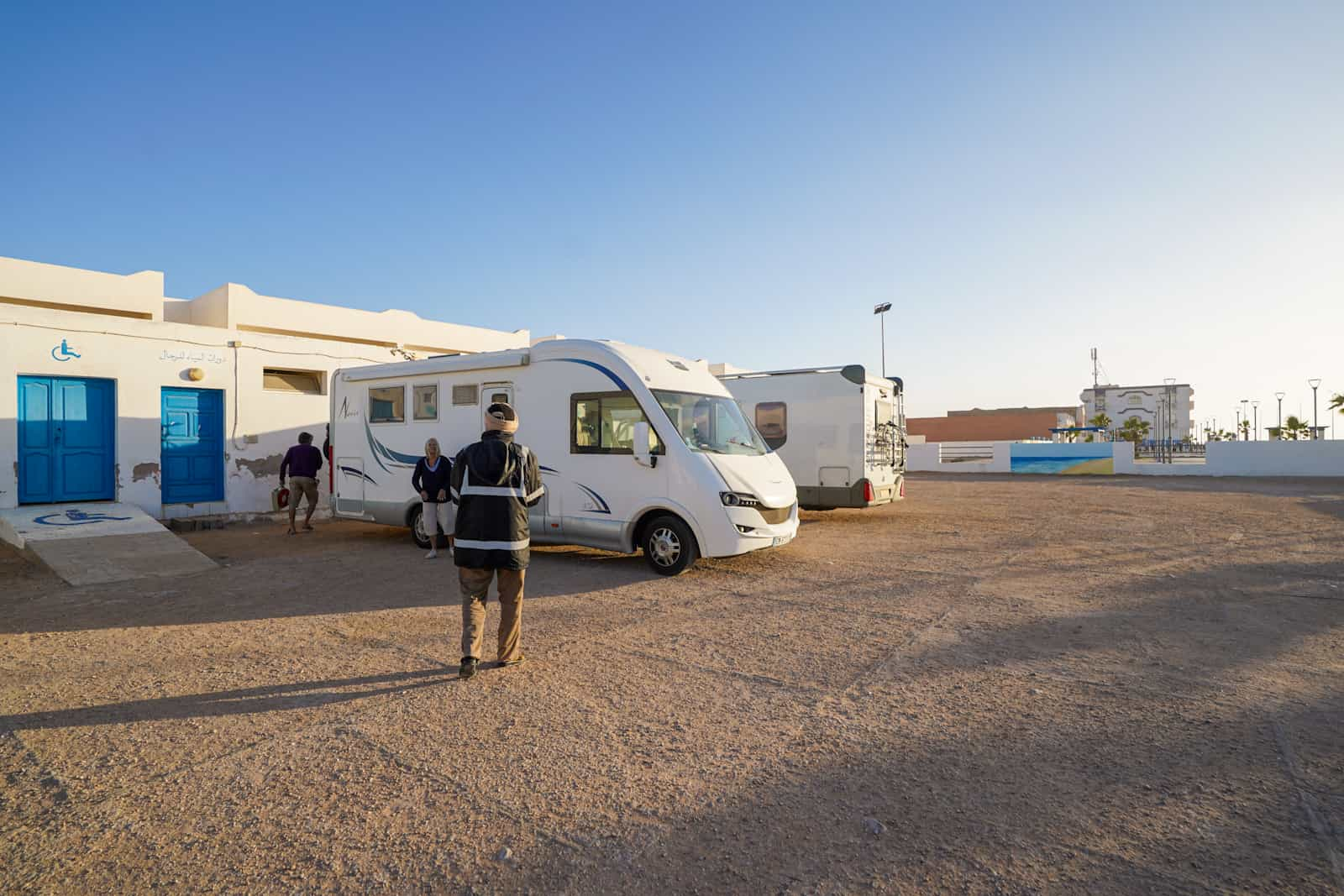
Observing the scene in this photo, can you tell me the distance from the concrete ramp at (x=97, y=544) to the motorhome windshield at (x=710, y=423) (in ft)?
18.9

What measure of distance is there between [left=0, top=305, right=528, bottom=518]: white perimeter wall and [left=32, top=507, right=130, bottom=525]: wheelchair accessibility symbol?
3.15 feet

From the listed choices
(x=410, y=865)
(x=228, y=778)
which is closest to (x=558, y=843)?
(x=410, y=865)

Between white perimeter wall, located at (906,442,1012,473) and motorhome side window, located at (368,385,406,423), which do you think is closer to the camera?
motorhome side window, located at (368,385,406,423)

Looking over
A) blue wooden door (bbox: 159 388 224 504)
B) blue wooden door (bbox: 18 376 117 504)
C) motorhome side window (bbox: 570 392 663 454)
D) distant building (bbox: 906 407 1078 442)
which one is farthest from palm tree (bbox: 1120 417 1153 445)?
blue wooden door (bbox: 18 376 117 504)

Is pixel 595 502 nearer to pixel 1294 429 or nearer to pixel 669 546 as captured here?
pixel 669 546

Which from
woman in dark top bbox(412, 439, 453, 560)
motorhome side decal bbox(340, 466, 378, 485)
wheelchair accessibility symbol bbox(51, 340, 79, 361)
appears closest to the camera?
woman in dark top bbox(412, 439, 453, 560)

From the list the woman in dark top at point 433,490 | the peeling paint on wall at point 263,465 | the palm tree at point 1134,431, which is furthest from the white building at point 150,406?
the palm tree at point 1134,431

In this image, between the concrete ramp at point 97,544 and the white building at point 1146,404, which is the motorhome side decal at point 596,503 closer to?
the concrete ramp at point 97,544

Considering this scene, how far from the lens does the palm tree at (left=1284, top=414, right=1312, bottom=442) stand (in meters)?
56.3

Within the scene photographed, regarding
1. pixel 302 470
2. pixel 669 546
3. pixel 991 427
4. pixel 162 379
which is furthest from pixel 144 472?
pixel 991 427

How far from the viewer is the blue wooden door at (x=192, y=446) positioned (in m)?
12.1

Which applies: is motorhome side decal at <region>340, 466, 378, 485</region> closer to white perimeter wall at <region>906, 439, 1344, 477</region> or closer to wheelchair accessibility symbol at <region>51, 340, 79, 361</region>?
wheelchair accessibility symbol at <region>51, 340, 79, 361</region>

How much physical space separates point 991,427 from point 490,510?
6900 centimetres

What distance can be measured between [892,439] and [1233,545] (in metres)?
5.19
